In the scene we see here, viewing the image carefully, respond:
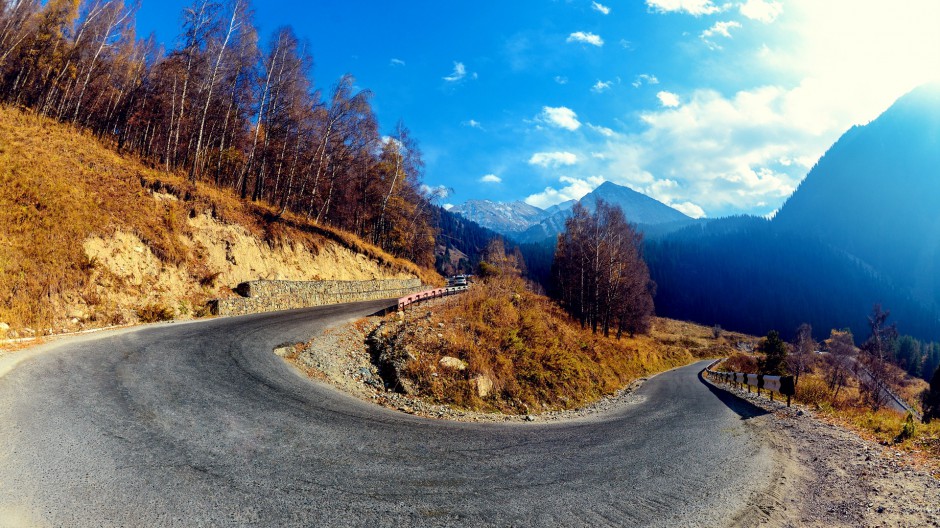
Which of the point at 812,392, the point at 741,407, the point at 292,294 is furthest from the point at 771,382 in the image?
the point at 292,294

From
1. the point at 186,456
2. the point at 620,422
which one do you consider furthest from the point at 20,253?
the point at 620,422

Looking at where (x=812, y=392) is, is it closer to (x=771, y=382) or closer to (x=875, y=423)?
(x=771, y=382)

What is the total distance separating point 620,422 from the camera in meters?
10.2

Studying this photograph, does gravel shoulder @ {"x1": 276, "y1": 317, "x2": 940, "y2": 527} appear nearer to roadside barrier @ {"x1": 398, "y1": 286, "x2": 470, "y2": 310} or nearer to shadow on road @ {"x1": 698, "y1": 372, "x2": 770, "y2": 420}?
shadow on road @ {"x1": 698, "y1": 372, "x2": 770, "y2": 420}

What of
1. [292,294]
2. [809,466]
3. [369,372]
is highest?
[809,466]

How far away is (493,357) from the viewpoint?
47.2 ft

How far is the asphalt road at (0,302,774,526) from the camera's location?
13.6ft

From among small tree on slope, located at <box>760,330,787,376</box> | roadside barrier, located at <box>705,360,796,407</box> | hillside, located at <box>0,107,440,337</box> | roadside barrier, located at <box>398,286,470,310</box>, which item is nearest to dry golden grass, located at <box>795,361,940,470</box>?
roadside barrier, located at <box>705,360,796,407</box>

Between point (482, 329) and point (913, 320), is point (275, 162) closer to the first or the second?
point (482, 329)

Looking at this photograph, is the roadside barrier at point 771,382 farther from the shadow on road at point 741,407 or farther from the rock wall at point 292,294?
the rock wall at point 292,294

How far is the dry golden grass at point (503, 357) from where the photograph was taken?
1216cm

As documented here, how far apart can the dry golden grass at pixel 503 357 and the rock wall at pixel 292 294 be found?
10.1 metres

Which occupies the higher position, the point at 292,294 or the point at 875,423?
A: the point at 875,423

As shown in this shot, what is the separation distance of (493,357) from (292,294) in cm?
1531
